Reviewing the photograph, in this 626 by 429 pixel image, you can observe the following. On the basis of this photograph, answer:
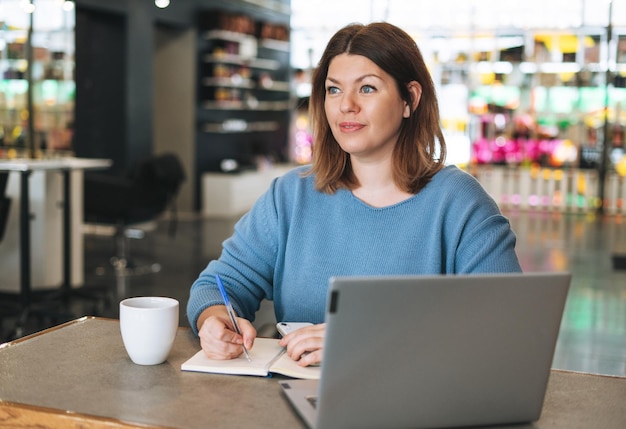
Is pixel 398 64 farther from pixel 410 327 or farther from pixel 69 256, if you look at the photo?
pixel 69 256

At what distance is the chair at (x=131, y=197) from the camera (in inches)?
291

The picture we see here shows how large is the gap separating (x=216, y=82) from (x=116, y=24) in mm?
2042

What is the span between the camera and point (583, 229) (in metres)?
10.7

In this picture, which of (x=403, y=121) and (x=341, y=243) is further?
(x=403, y=121)

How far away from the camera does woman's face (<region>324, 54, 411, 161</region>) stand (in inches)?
81.1

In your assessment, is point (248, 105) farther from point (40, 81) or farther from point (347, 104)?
point (347, 104)

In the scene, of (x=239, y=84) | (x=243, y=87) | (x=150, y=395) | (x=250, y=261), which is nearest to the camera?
(x=150, y=395)

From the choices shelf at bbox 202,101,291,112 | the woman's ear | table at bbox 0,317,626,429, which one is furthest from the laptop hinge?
shelf at bbox 202,101,291,112

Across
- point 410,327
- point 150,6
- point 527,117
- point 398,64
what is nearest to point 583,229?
point 527,117

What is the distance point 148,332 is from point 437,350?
61cm

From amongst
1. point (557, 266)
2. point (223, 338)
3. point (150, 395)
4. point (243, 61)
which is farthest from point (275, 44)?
point (150, 395)

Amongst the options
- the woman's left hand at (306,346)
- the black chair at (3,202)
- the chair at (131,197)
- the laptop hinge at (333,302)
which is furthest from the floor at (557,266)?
the laptop hinge at (333,302)

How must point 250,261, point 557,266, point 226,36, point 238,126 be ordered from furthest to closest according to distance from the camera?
point 238,126
point 226,36
point 557,266
point 250,261

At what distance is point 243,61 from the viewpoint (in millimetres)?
12195
